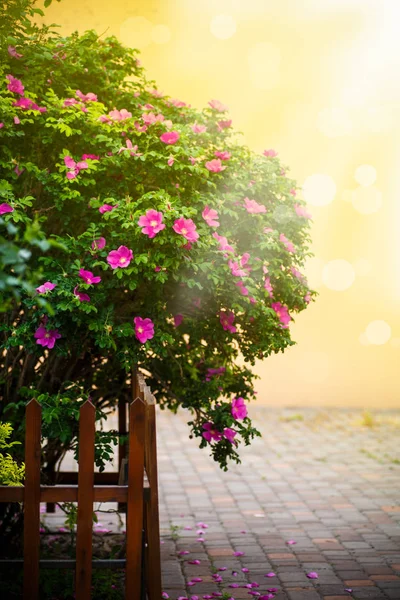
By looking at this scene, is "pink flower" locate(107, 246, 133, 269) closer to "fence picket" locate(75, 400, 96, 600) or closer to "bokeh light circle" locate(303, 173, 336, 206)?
"fence picket" locate(75, 400, 96, 600)

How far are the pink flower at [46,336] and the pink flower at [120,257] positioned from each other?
0.46 metres

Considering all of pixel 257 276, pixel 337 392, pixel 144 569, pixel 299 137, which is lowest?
pixel 144 569


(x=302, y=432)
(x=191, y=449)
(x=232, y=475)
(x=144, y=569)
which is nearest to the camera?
(x=144, y=569)

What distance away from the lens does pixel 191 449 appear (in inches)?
320

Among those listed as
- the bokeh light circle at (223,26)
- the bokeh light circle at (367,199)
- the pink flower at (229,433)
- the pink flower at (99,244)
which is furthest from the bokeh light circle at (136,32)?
the pink flower at (229,433)

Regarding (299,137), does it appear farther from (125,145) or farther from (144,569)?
(144,569)

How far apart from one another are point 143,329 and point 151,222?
0.59 m

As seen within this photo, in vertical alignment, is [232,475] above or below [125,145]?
below

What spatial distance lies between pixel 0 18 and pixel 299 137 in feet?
21.7

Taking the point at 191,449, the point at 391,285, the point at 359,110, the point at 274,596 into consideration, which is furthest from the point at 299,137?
the point at 274,596

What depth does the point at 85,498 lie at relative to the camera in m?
3.14

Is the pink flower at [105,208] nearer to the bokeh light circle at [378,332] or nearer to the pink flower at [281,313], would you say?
the pink flower at [281,313]

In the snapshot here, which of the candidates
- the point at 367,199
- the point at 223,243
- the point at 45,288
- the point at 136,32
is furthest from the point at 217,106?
the point at 367,199

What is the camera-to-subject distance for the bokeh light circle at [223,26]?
9.45 m
